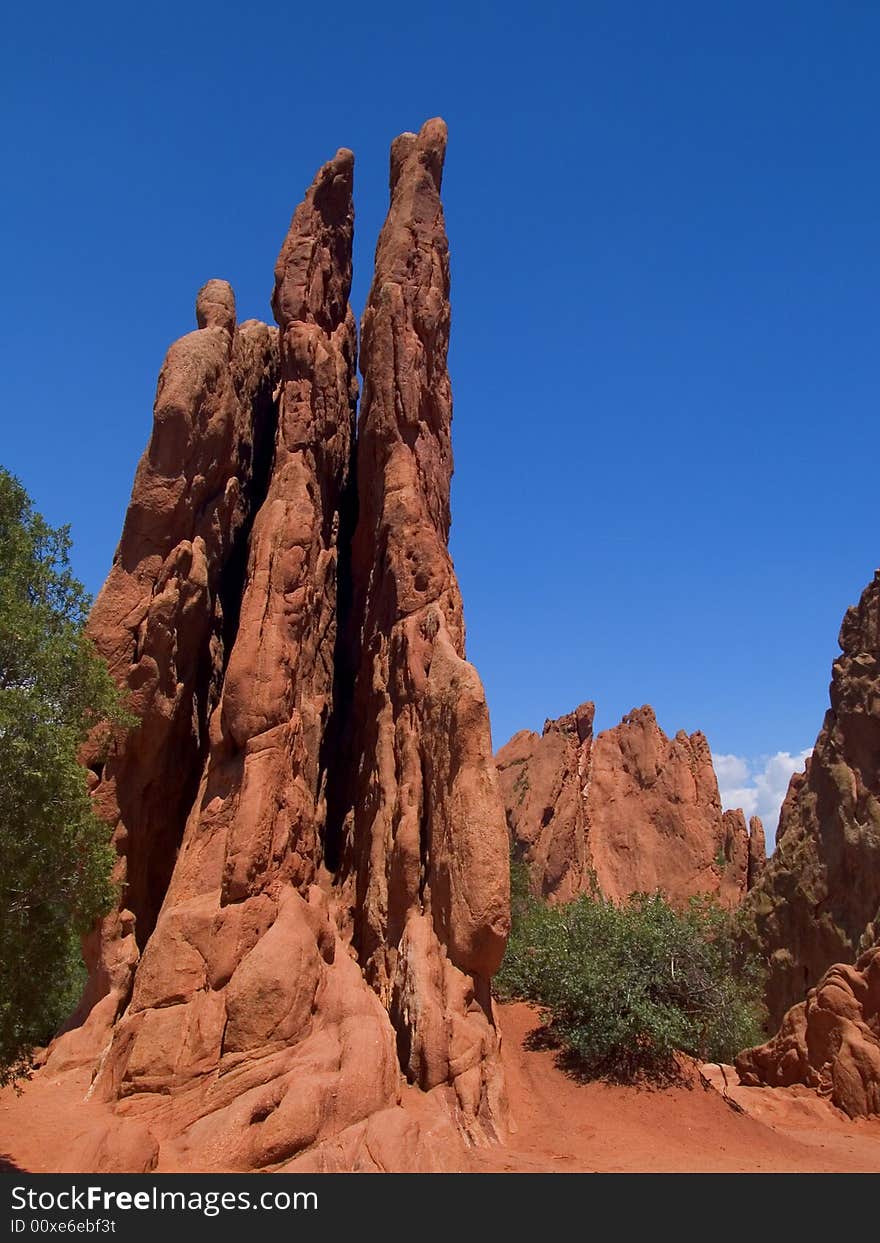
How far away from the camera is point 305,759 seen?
17.2 meters

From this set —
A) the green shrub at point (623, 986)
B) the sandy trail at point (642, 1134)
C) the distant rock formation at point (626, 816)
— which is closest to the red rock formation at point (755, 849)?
the distant rock formation at point (626, 816)

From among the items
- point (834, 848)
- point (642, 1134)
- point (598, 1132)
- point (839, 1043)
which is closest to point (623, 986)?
point (642, 1134)

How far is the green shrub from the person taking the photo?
16.1 m

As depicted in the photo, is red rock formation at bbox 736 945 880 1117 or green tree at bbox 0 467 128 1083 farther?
red rock formation at bbox 736 945 880 1117

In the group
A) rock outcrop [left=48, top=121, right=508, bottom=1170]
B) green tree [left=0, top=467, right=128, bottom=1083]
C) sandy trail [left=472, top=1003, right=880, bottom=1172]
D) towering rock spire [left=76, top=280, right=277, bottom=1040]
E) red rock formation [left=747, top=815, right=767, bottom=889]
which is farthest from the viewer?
red rock formation [left=747, top=815, right=767, bottom=889]

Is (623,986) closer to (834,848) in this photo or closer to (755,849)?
(834,848)

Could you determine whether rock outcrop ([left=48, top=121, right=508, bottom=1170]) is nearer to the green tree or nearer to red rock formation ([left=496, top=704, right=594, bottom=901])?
the green tree

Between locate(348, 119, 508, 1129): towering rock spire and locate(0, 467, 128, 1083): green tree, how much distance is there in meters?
4.66

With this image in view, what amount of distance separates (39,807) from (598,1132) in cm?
911

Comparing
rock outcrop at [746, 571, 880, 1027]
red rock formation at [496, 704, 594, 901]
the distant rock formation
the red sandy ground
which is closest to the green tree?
the red sandy ground

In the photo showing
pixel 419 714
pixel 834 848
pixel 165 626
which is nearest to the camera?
pixel 419 714

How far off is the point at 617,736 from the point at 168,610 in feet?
136
